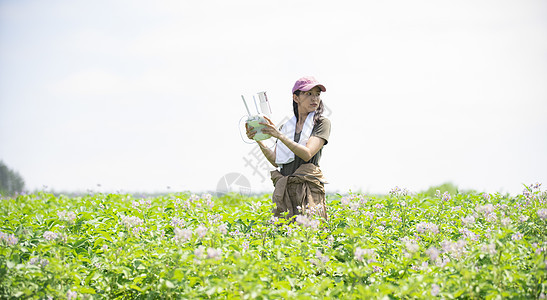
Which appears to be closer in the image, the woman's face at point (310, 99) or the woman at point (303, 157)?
the woman at point (303, 157)

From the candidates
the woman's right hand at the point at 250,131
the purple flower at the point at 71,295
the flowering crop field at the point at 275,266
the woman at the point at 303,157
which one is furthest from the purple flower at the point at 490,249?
the purple flower at the point at 71,295

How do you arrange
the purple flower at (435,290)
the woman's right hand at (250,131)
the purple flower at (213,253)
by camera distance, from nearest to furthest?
the purple flower at (435,290) → the purple flower at (213,253) → the woman's right hand at (250,131)

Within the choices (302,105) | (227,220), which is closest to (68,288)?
(227,220)

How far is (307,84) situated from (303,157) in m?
0.71

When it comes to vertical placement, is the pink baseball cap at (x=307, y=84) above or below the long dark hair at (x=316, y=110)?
above

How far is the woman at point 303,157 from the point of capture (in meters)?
4.11

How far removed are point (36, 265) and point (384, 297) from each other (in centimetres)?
241

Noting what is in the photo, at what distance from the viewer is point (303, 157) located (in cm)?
398

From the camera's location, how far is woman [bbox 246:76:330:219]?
4.11m

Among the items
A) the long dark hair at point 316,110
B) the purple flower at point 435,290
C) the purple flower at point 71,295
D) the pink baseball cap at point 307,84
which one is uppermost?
the pink baseball cap at point 307,84

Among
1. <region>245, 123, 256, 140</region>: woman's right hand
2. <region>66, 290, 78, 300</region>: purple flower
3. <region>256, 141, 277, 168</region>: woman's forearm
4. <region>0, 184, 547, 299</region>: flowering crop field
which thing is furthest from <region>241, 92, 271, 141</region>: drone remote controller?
<region>66, 290, 78, 300</region>: purple flower

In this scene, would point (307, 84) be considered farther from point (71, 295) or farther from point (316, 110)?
point (71, 295)

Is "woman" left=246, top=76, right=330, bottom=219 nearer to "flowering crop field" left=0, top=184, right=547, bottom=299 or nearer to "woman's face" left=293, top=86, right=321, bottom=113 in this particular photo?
"woman's face" left=293, top=86, right=321, bottom=113

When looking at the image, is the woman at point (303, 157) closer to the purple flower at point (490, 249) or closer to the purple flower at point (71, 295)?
the purple flower at point (490, 249)
